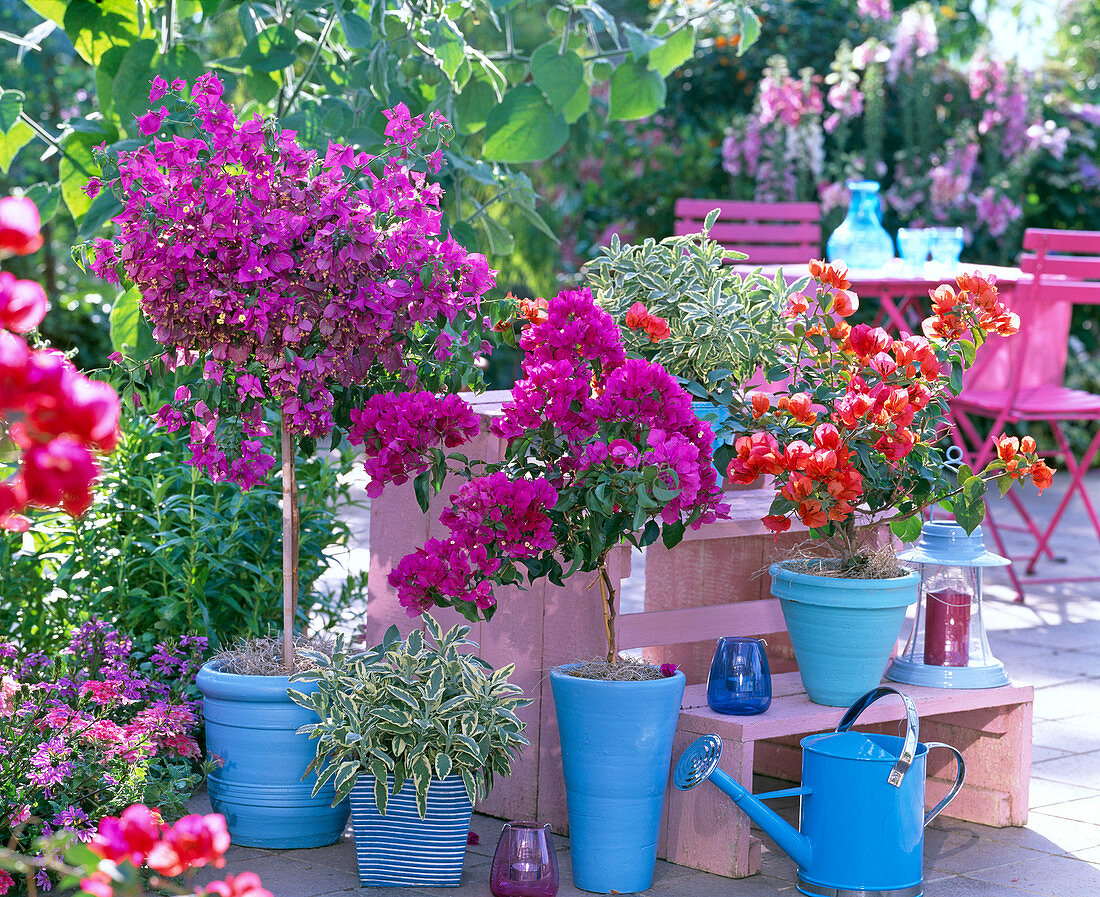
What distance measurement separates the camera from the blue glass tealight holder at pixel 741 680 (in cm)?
256

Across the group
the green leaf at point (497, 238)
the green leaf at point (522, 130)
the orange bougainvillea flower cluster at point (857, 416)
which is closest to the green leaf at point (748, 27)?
the green leaf at point (522, 130)

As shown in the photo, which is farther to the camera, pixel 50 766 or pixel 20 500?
pixel 50 766

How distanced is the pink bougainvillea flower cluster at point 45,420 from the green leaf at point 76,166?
7.66 ft

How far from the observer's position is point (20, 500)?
89 centimetres

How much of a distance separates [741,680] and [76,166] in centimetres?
183

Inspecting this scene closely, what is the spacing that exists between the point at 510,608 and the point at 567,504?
20.2 inches

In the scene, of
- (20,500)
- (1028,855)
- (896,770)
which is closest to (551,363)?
(896,770)

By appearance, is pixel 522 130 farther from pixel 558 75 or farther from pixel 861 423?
pixel 861 423

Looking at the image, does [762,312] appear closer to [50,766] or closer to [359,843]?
[359,843]

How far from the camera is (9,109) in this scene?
2904 mm

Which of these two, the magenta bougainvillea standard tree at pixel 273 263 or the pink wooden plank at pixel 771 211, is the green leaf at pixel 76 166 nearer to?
the magenta bougainvillea standard tree at pixel 273 263

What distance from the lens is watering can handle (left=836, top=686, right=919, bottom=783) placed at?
2346 mm

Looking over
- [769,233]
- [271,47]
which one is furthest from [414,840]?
[769,233]

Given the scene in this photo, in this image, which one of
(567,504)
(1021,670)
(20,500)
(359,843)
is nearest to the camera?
(20,500)
